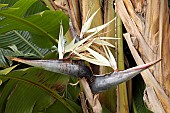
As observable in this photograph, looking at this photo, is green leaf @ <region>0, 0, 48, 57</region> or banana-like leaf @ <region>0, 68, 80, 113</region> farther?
green leaf @ <region>0, 0, 48, 57</region>

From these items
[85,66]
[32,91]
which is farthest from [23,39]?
[85,66]

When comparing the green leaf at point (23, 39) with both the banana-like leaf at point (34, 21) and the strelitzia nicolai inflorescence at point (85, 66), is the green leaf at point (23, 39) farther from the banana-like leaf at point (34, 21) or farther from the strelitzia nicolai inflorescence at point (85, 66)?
the strelitzia nicolai inflorescence at point (85, 66)

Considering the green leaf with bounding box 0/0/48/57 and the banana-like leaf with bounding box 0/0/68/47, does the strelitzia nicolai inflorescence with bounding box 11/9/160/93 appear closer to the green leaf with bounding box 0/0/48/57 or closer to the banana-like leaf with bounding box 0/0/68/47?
the banana-like leaf with bounding box 0/0/68/47

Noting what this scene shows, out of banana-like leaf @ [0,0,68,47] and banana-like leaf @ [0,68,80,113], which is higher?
banana-like leaf @ [0,0,68,47]

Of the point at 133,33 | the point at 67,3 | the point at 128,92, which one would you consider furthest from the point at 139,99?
the point at 67,3

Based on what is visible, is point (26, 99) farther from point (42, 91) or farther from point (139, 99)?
point (139, 99)

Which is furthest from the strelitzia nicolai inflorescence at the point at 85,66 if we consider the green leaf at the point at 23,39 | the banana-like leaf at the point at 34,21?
the green leaf at the point at 23,39

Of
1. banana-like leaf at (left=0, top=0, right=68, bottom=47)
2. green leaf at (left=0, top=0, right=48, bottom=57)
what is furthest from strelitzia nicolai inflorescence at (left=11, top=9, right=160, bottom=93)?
green leaf at (left=0, top=0, right=48, bottom=57)

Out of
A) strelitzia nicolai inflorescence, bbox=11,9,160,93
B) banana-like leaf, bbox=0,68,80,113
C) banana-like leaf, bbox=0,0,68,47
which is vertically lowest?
banana-like leaf, bbox=0,68,80,113
